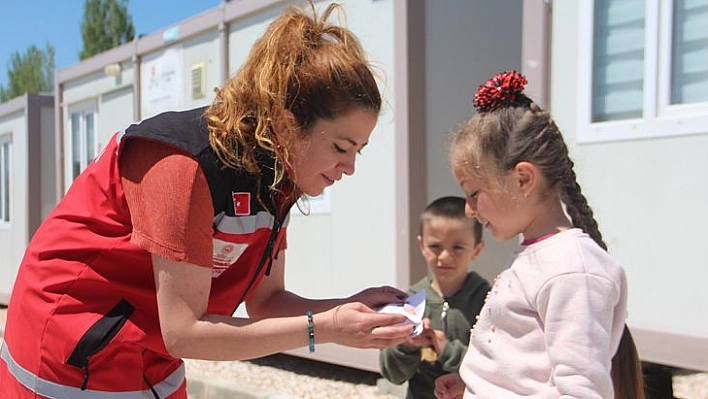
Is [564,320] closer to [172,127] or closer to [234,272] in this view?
[234,272]

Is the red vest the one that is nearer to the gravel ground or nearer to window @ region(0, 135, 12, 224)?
the gravel ground

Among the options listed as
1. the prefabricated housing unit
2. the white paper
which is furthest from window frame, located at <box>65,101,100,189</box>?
the white paper

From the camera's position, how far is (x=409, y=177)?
4.95 metres

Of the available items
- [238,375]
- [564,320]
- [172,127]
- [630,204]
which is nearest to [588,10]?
[630,204]

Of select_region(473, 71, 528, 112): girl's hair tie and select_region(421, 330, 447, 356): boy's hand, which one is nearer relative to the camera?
select_region(473, 71, 528, 112): girl's hair tie

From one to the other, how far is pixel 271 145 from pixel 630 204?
2465mm

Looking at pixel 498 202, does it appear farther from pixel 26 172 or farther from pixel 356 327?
pixel 26 172

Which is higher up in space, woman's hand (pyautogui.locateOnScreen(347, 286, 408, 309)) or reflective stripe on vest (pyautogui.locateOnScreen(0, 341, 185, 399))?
woman's hand (pyautogui.locateOnScreen(347, 286, 408, 309))

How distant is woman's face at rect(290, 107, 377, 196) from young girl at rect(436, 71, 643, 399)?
363 millimetres

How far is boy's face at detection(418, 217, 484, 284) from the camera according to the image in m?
3.15

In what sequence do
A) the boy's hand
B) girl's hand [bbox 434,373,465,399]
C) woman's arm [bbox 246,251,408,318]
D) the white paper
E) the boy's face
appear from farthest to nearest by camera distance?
the boy's face → the boy's hand → girl's hand [bbox 434,373,465,399] → woman's arm [bbox 246,251,408,318] → the white paper

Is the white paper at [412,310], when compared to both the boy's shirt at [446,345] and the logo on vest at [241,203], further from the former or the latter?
the boy's shirt at [446,345]

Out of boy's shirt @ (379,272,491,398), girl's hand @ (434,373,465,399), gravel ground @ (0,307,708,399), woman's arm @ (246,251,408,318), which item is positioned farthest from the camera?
gravel ground @ (0,307,708,399)

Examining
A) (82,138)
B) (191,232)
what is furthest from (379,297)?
(82,138)
